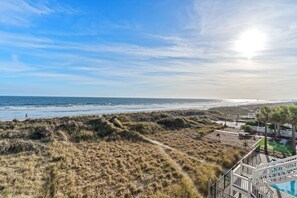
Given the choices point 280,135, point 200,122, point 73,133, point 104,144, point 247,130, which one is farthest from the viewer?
point 200,122

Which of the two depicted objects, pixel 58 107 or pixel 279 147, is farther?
pixel 58 107

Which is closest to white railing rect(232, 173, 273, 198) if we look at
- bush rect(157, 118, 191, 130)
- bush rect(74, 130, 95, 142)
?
bush rect(74, 130, 95, 142)

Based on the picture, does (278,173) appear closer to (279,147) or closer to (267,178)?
(267,178)

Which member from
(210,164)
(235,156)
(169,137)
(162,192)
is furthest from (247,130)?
(162,192)

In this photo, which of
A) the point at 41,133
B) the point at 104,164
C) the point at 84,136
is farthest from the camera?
the point at 84,136

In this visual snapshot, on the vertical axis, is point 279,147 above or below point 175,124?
below

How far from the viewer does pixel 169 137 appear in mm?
25359

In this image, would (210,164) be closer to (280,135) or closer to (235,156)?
(235,156)

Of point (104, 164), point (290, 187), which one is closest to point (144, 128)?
point (104, 164)

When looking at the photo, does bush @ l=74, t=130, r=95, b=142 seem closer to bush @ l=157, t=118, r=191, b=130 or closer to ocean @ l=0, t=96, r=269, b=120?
bush @ l=157, t=118, r=191, b=130

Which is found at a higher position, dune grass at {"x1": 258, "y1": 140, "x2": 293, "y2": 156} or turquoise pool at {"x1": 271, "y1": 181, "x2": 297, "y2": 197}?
turquoise pool at {"x1": 271, "y1": 181, "x2": 297, "y2": 197}

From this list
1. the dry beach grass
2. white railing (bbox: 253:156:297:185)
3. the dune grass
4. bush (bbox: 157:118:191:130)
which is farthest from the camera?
bush (bbox: 157:118:191:130)

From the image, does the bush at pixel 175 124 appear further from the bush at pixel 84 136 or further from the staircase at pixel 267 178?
the staircase at pixel 267 178

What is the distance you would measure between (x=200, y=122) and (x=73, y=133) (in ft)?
78.6
